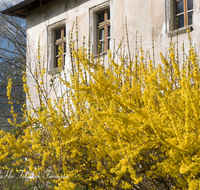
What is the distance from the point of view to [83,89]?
368 centimetres

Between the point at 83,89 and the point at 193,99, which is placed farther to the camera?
the point at 83,89

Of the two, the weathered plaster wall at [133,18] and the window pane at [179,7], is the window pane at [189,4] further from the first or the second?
the weathered plaster wall at [133,18]

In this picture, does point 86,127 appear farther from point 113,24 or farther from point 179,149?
point 113,24

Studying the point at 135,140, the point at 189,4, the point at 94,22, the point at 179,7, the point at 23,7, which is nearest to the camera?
the point at 135,140

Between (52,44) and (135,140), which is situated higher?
(52,44)

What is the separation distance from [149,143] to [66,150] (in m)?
1.28

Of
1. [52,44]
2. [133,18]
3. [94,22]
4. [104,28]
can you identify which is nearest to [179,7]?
[133,18]

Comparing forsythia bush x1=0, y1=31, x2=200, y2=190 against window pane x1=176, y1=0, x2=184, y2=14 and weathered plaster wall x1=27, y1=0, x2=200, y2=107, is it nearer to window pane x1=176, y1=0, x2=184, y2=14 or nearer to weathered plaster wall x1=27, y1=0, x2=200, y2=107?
weathered plaster wall x1=27, y1=0, x2=200, y2=107

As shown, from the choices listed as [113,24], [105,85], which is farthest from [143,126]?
[113,24]

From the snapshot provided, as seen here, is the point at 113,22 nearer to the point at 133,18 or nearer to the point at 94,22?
the point at 133,18

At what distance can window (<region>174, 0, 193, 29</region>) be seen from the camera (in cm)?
700

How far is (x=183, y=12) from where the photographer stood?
7.16m

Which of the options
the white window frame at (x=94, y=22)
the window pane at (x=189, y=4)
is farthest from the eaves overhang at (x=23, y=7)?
the window pane at (x=189, y=4)

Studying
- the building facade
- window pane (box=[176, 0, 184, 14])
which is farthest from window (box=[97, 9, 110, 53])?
window pane (box=[176, 0, 184, 14])
